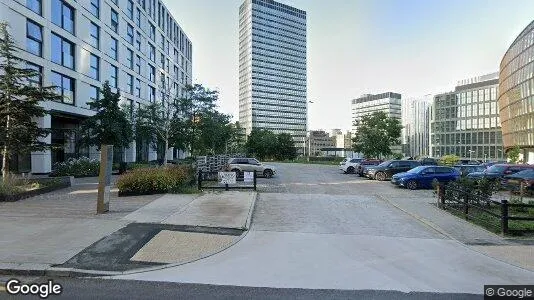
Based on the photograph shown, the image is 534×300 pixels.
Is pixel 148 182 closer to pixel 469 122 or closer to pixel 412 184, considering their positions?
pixel 412 184

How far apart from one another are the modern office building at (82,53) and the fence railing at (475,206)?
57.5 ft

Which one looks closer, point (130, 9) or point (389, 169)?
point (389, 169)

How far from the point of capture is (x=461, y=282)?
266 inches

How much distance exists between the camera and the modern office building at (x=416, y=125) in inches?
5719

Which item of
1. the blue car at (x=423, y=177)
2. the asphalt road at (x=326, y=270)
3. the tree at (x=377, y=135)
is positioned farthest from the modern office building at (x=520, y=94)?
the asphalt road at (x=326, y=270)

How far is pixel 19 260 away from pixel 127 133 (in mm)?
21761

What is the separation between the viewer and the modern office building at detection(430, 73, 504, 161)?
106438 mm

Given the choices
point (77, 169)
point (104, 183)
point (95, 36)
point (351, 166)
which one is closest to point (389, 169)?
point (351, 166)

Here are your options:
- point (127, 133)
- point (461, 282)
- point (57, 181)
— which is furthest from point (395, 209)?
point (127, 133)

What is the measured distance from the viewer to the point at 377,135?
49688mm

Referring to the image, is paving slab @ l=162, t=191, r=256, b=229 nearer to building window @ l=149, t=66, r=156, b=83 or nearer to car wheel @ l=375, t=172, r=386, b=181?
car wheel @ l=375, t=172, r=386, b=181

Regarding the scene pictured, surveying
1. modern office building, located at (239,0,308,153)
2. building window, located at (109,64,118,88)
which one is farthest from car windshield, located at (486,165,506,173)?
modern office building, located at (239,0,308,153)

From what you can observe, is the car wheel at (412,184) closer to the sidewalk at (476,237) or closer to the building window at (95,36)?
the sidewalk at (476,237)

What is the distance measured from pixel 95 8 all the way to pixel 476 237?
3406 centimetres
